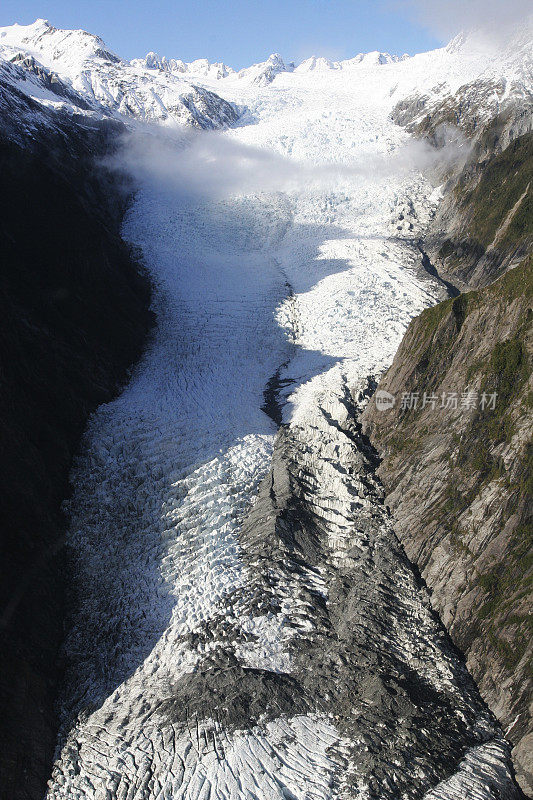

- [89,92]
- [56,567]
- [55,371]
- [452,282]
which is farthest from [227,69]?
[56,567]

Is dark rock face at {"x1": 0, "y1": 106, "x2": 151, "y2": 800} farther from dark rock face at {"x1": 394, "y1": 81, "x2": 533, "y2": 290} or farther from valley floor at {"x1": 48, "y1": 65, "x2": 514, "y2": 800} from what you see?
dark rock face at {"x1": 394, "y1": 81, "x2": 533, "y2": 290}

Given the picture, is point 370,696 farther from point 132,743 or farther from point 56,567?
point 56,567

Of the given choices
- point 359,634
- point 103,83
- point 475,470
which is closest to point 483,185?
point 475,470

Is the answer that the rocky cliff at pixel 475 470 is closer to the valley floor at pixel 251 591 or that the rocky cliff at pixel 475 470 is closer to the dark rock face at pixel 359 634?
the dark rock face at pixel 359 634

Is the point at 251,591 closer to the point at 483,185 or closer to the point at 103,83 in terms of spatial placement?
the point at 483,185

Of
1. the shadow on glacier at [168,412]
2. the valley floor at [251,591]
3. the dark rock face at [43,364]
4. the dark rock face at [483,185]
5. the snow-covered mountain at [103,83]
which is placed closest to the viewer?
the valley floor at [251,591]

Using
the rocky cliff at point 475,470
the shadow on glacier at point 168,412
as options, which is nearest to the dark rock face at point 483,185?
the shadow on glacier at point 168,412
